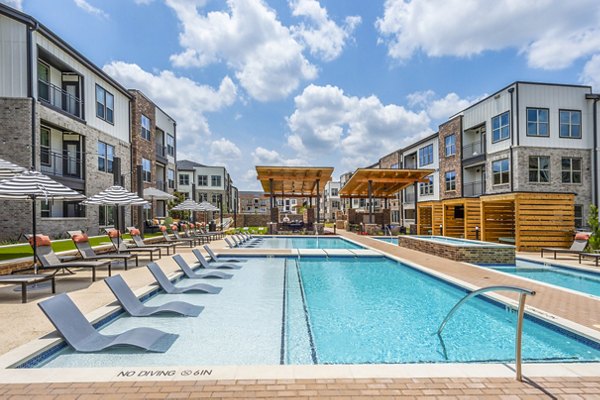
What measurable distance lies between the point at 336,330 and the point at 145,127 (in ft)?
83.2

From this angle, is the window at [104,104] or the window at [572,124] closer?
the window at [104,104]

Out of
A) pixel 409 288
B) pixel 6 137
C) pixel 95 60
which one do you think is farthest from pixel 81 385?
pixel 95 60

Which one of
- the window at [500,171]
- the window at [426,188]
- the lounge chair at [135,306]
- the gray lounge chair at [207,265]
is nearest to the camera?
the lounge chair at [135,306]

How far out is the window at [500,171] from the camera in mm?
21016

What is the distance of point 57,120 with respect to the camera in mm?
15945

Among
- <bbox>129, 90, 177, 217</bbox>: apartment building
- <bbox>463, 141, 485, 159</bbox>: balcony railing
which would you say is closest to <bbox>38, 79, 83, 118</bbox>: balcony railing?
<bbox>129, 90, 177, 217</bbox>: apartment building

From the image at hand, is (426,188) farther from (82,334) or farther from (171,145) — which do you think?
(82,334)

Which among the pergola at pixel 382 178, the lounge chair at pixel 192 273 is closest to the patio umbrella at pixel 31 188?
the lounge chair at pixel 192 273

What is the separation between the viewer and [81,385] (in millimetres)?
2984

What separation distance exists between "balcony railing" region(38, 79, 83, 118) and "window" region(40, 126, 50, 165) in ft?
4.59

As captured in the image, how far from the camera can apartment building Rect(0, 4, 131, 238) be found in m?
14.0

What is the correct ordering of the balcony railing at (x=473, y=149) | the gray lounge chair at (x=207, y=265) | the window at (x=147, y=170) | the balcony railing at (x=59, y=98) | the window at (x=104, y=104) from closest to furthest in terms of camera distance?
the gray lounge chair at (x=207, y=265) → the balcony railing at (x=59, y=98) → the window at (x=104, y=104) → the balcony railing at (x=473, y=149) → the window at (x=147, y=170)

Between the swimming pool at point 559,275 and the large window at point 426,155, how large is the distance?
20.6 m

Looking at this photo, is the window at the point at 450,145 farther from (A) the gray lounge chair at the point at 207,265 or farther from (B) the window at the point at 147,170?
(B) the window at the point at 147,170
